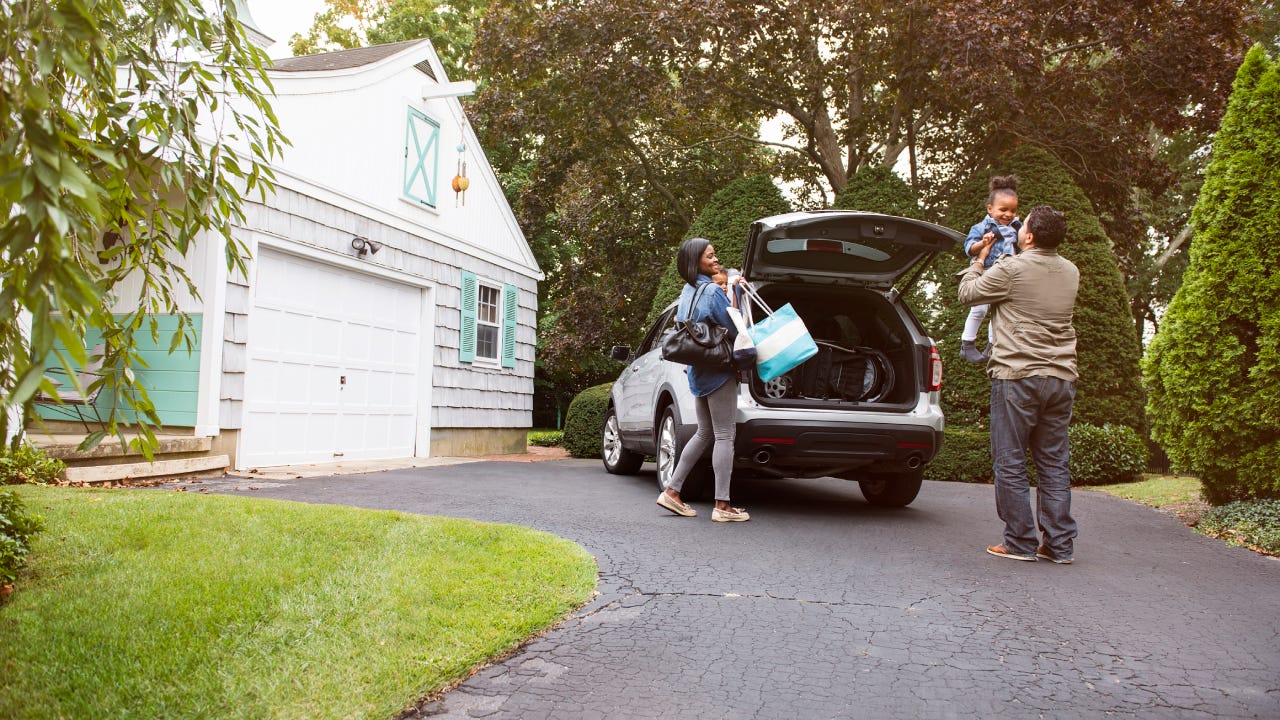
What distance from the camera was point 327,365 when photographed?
957 cm

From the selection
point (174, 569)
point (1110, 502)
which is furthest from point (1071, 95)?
point (174, 569)

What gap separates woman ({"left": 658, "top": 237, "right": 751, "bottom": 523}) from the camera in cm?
554

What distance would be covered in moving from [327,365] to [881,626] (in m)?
7.68

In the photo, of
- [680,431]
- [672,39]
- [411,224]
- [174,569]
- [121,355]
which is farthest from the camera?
[672,39]

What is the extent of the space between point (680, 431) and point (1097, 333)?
6678 mm

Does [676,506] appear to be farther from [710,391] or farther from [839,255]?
[839,255]

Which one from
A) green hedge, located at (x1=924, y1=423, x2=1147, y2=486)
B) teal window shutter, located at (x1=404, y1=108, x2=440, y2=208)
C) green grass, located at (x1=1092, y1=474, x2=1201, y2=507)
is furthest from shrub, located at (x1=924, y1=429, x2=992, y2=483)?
teal window shutter, located at (x1=404, y1=108, x2=440, y2=208)

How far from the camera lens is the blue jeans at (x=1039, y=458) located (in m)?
4.70

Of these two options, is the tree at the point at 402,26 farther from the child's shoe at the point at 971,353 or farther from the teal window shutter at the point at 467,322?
the child's shoe at the point at 971,353

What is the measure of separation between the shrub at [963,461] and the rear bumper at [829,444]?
4.25 m

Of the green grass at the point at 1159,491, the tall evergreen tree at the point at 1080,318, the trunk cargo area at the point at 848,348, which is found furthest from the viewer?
the tall evergreen tree at the point at 1080,318

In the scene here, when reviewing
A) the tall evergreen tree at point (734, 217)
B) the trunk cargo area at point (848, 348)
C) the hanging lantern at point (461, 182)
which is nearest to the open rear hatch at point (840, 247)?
the trunk cargo area at point (848, 348)

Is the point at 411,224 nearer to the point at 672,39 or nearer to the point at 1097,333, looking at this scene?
the point at 672,39

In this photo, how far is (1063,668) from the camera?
9.86ft
